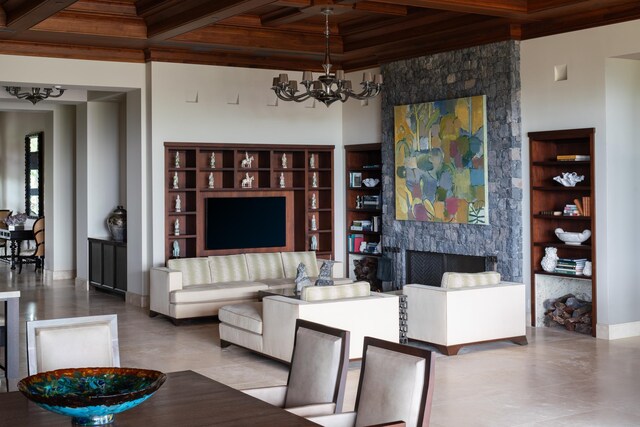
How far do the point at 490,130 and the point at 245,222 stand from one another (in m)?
3.66

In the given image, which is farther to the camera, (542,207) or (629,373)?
(542,207)

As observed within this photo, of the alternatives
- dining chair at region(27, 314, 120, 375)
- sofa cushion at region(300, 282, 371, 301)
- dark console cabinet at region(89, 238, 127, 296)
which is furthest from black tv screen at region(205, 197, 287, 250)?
dining chair at region(27, 314, 120, 375)

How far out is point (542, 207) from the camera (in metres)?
9.49

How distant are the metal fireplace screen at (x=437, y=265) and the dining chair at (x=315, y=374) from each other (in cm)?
595

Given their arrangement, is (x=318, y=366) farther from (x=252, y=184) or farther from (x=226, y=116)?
(x=252, y=184)

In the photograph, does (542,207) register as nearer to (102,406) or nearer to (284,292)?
(284,292)

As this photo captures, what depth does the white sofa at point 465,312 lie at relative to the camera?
312 inches

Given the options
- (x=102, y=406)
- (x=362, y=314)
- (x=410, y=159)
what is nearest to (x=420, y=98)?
(x=410, y=159)

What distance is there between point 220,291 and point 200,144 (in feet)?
7.16

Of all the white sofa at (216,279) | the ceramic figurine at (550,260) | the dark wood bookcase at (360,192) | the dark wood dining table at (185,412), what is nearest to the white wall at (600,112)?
the ceramic figurine at (550,260)

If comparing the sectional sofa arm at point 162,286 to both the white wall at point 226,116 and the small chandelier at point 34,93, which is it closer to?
the white wall at point 226,116

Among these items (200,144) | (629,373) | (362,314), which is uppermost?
(200,144)

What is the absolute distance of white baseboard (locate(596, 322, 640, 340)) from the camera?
28.6 feet

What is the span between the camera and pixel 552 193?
951 centimetres
